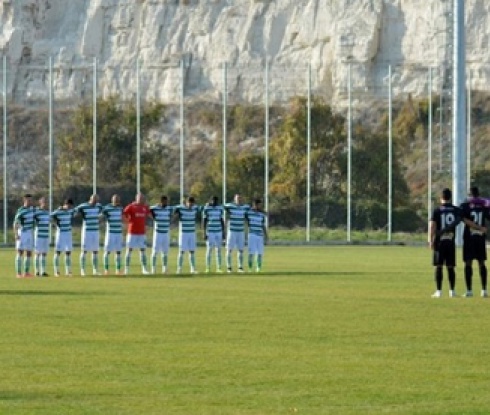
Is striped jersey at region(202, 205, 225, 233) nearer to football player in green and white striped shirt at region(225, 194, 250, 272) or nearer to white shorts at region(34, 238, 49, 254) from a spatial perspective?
football player in green and white striped shirt at region(225, 194, 250, 272)

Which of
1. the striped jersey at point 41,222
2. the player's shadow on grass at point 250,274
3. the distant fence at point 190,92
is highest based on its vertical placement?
the distant fence at point 190,92

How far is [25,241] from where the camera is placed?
44.1m

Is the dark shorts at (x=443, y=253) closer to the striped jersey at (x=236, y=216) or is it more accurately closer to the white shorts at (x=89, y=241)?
the white shorts at (x=89, y=241)

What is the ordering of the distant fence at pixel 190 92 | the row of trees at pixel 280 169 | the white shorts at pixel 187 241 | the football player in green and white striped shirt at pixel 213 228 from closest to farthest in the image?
1. the white shorts at pixel 187 241
2. the football player in green and white striped shirt at pixel 213 228
3. the row of trees at pixel 280 169
4. the distant fence at pixel 190 92

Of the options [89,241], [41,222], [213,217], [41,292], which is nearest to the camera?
[41,292]

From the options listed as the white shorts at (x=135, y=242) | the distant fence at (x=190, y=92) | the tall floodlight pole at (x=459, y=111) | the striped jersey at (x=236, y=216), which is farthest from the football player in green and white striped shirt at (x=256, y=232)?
the distant fence at (x=190, y=92)

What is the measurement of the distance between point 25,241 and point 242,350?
71.7 feet

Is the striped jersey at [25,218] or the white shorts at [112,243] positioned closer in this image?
the striped jersey at [25,218]

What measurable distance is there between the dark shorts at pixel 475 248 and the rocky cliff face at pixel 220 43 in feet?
236

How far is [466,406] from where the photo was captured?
57.8 feet

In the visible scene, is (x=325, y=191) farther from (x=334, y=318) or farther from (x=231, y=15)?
(x=334, y=318)

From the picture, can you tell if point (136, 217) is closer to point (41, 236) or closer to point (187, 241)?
point (187, 241)

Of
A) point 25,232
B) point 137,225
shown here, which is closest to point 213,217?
point 137,225

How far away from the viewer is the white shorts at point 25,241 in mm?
44062
